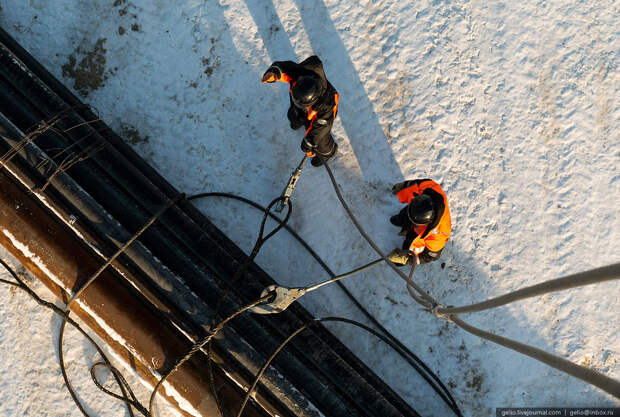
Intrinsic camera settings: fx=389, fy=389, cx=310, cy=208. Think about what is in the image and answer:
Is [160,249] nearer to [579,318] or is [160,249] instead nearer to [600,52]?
[579,318]

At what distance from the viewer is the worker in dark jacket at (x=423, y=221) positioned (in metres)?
3.24

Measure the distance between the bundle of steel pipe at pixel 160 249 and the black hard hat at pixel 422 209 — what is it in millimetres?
1444

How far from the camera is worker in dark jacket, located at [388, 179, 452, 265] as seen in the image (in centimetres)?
324

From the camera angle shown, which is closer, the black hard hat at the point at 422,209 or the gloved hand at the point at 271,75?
the black hard hat at the point at 422,209

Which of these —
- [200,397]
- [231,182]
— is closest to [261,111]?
[231,182]

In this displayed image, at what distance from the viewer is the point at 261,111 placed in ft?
14.3

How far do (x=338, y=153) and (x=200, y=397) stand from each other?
2.74m

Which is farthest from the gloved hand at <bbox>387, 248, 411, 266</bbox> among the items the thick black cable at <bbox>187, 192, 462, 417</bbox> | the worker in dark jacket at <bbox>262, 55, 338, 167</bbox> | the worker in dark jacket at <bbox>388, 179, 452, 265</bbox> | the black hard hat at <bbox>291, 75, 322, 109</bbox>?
the black hard hat at <bbox>291, 75, 322, 109</bbox>

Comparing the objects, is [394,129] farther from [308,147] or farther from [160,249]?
[160,249]

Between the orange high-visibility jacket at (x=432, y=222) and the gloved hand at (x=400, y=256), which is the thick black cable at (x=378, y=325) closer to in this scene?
the gloved hand at (x=400, y=256)

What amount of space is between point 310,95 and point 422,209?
1307mm

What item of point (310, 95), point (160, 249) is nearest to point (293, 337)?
point (160, 249)

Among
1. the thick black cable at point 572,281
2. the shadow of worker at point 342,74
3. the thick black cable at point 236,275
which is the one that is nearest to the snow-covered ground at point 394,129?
the shadow of worker at point 342,74

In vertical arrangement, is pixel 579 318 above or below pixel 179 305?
above
